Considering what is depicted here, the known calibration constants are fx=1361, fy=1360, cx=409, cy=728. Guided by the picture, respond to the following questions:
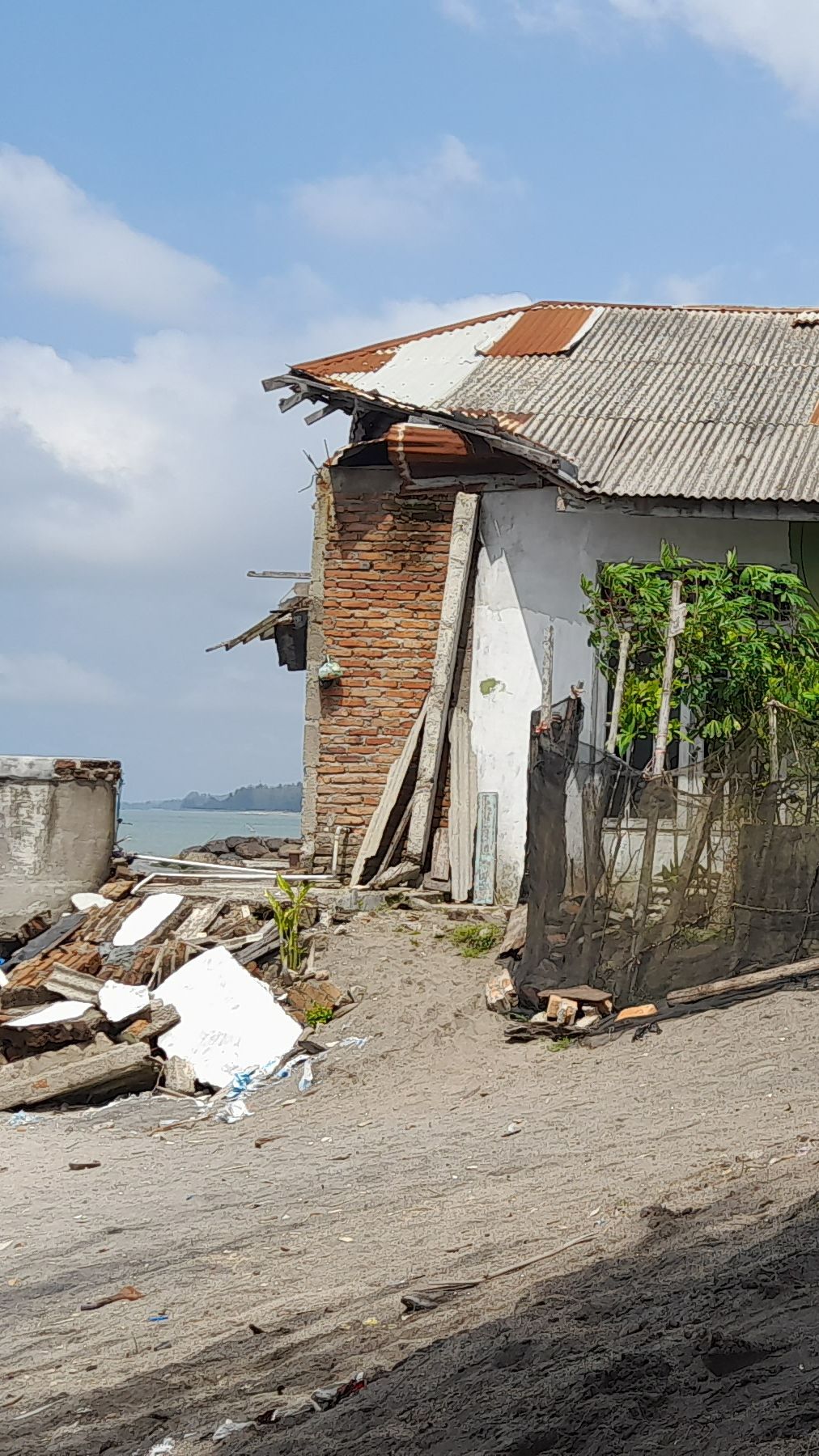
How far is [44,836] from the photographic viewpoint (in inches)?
519

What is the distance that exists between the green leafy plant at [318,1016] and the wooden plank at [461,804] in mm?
2435

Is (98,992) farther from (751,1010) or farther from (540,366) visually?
(540,366)

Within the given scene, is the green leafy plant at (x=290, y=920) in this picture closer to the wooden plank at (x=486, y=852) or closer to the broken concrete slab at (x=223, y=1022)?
the broken concrete slab at (x=223, y=1022)

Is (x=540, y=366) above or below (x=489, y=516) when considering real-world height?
above

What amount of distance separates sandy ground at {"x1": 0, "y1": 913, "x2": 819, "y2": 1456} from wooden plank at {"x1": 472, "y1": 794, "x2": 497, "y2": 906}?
261 cm

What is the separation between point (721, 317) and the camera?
17000 mm

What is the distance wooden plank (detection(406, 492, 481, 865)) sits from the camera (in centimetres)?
1298

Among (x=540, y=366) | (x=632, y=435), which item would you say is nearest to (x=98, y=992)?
(x=632, y=435)

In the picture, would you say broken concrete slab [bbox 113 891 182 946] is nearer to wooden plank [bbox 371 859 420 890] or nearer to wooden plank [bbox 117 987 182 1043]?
wooden plank [bbox 117 987 182 1043]

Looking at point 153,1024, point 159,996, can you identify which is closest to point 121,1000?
point 159,996

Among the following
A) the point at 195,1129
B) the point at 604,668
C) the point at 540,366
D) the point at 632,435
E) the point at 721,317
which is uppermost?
the point at 721,317

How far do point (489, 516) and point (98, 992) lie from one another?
18.8 ft

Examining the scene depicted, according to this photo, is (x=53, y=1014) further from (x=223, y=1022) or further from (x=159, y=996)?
(x=223, y=1022)

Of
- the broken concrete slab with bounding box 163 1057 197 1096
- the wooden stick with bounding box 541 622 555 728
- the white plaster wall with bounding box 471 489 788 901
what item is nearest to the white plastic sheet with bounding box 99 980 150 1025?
the broken concrete slab with bounding box 163 1057 197 1096
